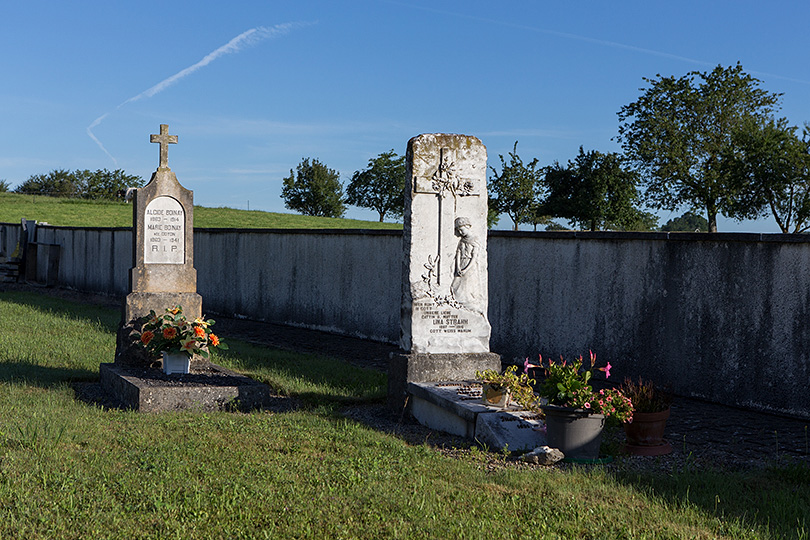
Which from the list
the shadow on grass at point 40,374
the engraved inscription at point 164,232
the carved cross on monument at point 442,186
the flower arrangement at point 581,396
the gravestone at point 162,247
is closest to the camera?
the flower arrangement at point 581,396

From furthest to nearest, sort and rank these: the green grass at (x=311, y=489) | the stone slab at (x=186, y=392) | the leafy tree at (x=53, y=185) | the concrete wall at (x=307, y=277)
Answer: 1. the leafy tree at (x=53, y=185)
2. the concrete wall at (x=307, y=277)
3. the stone slab at (x=186, y=392)
4. the green grass at (x=311, y=489)

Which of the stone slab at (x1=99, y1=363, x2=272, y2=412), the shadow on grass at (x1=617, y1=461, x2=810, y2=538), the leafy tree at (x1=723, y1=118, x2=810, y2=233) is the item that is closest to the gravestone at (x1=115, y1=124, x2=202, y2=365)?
the stone slab at (x1=99, y1=363, x2=272, y2=412)

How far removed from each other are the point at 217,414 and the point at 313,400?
1.17 m

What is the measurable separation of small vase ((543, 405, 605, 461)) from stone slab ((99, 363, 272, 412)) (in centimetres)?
347

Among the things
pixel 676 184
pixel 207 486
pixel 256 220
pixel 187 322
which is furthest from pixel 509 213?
pixel 207 486

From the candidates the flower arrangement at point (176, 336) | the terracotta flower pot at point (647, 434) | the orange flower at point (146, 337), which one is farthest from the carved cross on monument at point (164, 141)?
the terracotta flower pot at point (647, 434)

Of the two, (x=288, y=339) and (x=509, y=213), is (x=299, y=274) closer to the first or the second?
(x=288, y=339)

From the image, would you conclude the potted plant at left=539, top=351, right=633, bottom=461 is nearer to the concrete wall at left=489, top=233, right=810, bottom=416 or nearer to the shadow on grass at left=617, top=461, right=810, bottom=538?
the shadow on grass at left=617, top=461, right=810, bottom=538

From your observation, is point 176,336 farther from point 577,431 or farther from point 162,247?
point 577,431

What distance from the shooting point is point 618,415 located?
616 centimetres

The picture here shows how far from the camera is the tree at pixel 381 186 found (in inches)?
2781

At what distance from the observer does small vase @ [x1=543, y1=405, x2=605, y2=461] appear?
6.10 metres

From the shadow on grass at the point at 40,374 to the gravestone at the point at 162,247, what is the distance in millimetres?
891

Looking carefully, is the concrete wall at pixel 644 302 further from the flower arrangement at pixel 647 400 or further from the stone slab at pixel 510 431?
the stone slab at pixel 510 431
